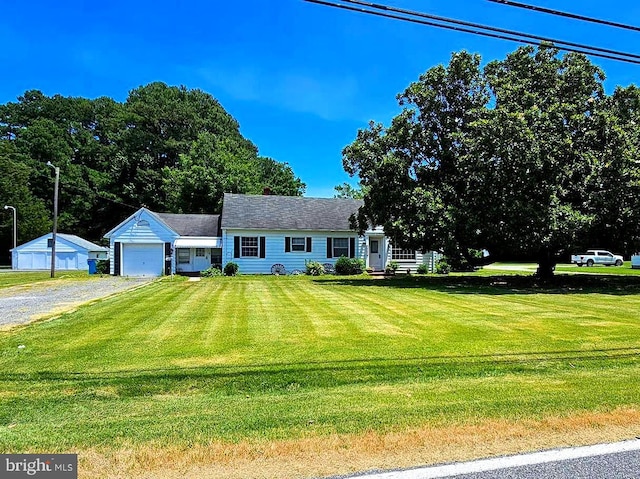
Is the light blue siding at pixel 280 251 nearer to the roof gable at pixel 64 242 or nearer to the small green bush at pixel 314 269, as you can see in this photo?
the small green bush at pixel 314 269

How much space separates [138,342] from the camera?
7.37 meters

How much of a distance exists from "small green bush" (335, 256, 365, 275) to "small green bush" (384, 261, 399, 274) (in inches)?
65.1

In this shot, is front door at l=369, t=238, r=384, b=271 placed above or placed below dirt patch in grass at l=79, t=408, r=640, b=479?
above

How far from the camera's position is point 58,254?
39812mm

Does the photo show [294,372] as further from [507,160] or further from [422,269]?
[422,269]

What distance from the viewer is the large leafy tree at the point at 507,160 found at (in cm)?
1631

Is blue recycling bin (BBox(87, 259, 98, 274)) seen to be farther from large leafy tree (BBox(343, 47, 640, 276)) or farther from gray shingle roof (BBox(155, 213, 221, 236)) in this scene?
large leafy tree (BBox(343, 47, 640, 276))

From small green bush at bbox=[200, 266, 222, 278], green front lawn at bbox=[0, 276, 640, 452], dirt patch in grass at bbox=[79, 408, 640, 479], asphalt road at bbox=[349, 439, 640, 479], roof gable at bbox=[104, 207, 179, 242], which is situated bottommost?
asphalt road at bbox=[349, 439, 640, 479]

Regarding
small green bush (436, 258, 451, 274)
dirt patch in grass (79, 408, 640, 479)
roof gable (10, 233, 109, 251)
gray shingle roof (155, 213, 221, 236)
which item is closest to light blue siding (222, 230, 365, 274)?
gray shingle roof (155, 213, 221, 236)

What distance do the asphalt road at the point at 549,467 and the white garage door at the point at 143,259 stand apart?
83.3 feet

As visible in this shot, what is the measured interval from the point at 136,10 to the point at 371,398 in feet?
23.0

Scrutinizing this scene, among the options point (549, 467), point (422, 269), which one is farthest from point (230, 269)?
point (549, 467)

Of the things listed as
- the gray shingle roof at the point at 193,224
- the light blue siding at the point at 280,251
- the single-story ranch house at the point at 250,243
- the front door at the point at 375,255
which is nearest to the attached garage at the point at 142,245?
the single-story ranch house at the point at 250,243

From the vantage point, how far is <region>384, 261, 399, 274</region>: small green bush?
26.8 m
